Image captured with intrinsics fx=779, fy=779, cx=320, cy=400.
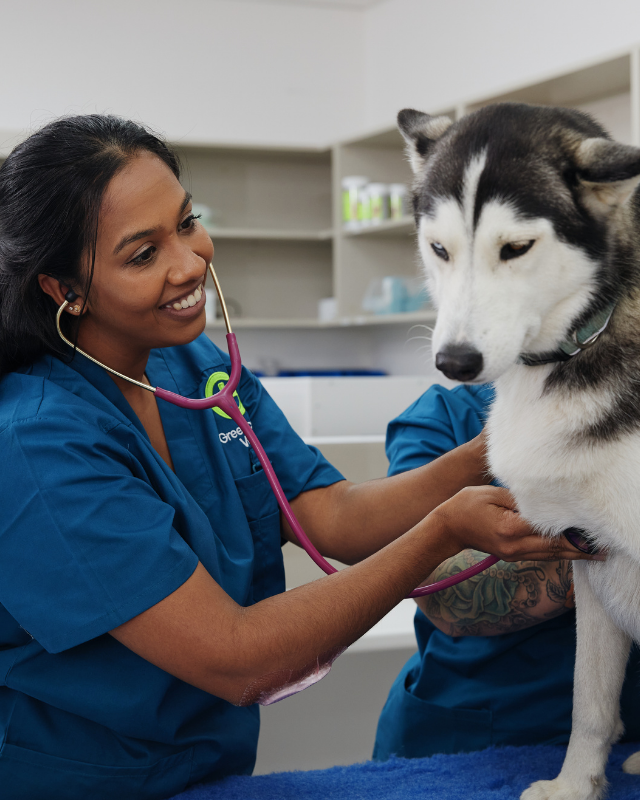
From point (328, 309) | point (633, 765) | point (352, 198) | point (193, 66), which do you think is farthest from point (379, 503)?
point (193, 66)

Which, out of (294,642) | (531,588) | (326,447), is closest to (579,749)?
(531,588)

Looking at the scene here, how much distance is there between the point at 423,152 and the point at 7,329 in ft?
1.76

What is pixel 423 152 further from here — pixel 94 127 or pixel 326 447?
pixel 326 447

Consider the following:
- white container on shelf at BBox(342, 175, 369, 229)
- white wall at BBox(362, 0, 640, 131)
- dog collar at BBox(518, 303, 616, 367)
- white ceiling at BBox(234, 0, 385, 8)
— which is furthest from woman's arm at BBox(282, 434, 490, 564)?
white ceiling at BBox(234, 0, 385, 8)

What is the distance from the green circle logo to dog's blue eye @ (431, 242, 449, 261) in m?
0.45

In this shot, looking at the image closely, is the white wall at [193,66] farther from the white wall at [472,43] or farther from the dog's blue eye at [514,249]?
the dog's blue eye at [514,249]

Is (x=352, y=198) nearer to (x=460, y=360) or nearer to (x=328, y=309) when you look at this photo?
(x=328, y=309)

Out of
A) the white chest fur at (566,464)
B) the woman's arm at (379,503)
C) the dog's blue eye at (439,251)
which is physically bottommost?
the woman's arm at (379,503)

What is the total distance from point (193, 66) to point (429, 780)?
171 inches

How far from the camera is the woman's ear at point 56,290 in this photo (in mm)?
946

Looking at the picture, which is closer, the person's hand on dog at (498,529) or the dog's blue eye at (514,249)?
the dog's blue eye at (514,249)

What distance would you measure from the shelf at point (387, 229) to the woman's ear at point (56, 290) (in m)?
2.80

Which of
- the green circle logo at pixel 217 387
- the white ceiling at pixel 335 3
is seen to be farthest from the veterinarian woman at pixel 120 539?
the white ceiling at pixel 335 3

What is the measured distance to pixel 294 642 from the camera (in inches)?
33.3
